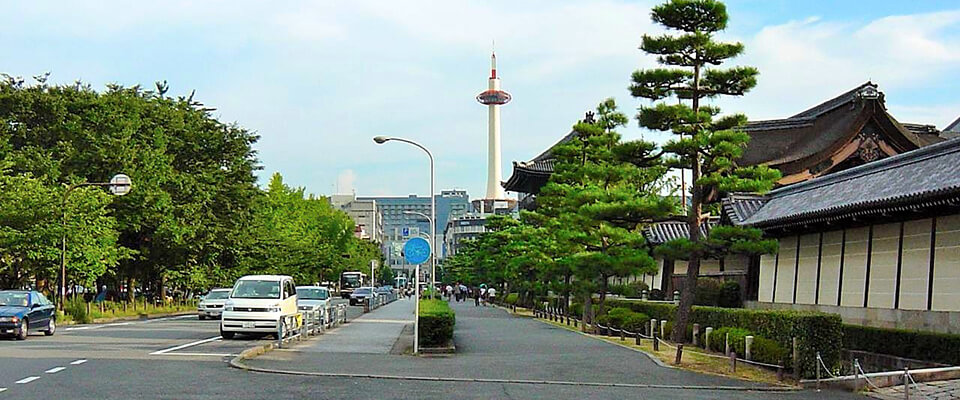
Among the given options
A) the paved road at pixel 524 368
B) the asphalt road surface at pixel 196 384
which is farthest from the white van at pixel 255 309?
the asphalt road surface at pixel 196 384

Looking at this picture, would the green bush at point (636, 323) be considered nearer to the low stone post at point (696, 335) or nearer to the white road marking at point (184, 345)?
the low stone post at point (696, 335)

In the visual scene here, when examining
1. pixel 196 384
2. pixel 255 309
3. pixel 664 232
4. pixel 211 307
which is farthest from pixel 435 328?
pixel 211 307

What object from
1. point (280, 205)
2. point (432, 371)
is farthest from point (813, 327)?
point (280, 205)

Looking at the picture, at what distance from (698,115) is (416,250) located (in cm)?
738

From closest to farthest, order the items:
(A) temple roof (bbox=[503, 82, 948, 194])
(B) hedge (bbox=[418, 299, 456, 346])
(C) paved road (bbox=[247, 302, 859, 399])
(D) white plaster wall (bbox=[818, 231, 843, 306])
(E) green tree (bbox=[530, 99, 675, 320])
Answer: (C) paved road (bbox=[247, 302, 859, 399]) → (B) hedge (bbox=[418, 299, 456, 346]) → (D) white plaster wall (bbox=[818, 231, 843, 306]) → (E) green tree (bbox=[530, 99, 675, 320]) → (A) temple roof (bbox=[503, 82, 948, 194])

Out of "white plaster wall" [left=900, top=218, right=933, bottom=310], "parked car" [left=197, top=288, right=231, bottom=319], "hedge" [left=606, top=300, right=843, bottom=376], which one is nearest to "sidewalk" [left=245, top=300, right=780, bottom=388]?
"hedge" [left=606, top=300, right=843, bottom=376]

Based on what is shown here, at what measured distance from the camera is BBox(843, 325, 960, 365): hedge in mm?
17094

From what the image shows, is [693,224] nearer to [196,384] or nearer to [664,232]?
[196,384]

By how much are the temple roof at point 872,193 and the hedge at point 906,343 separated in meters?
2.39

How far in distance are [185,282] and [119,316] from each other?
10552 mm

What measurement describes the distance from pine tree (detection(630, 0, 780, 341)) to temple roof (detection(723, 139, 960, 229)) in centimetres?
179

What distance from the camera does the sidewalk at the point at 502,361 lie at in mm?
17531

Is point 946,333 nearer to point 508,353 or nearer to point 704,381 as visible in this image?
point 704,381

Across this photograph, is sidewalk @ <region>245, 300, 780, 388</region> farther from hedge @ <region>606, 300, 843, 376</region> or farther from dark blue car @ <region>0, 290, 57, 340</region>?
dark blue car @ <region>0, 290, 57, 340</region>
